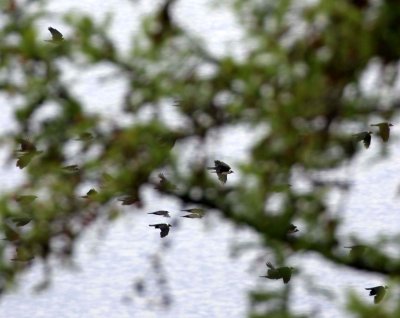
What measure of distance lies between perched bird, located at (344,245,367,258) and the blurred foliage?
16cm

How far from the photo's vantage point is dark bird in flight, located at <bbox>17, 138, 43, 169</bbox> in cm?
210

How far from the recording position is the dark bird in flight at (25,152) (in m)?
2.10

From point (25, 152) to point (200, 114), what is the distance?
361 millimetres

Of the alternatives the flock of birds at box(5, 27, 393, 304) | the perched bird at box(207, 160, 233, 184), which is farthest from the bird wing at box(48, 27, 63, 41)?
the perched bird at box(207, 160, 233, 184)

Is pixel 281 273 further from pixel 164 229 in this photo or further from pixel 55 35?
pixel 55 35

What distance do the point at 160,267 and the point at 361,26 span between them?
33.4 inches

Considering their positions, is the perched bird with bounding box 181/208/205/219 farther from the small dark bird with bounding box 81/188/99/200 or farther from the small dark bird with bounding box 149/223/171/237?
the small dark bird with bounding box 81/188/99/200

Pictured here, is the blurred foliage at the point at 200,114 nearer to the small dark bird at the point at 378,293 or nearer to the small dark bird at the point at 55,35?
the small dark bird at the point at 55,35

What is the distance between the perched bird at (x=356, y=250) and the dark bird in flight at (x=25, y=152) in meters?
0.74

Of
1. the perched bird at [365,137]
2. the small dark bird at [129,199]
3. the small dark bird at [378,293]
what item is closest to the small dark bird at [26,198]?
the small dark bird at [129,199]

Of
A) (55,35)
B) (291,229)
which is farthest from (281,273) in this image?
(55,35)

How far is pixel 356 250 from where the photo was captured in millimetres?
2459

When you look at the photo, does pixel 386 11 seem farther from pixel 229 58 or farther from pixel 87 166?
pixel 87 166

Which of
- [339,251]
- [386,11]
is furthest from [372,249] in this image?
[386,11]
